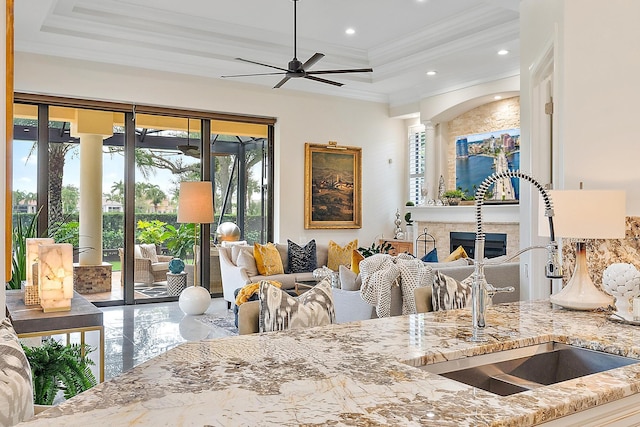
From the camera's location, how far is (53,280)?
8.46ft

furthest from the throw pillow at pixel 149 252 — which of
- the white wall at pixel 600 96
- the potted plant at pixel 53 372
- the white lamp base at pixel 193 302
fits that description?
the white wall at pixel 600 96

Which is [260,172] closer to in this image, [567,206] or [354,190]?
[354,190]

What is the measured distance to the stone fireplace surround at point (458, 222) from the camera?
6.82 metres

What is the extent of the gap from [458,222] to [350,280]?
360 centimetres

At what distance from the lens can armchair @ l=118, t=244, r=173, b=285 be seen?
23.8 ft

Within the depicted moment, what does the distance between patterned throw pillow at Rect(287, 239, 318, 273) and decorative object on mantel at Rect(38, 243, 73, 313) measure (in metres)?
4.39

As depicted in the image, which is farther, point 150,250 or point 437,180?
point 437,180

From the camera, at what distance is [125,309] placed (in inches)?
267

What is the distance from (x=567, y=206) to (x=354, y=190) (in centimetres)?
653

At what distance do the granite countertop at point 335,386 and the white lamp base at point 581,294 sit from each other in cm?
38

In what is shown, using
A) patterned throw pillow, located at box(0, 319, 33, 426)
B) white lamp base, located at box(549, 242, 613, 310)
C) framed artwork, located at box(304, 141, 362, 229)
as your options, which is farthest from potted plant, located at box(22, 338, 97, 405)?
framed artwork, located at box(304, 141, 362, 229)

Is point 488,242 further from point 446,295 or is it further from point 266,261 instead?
point 446,295

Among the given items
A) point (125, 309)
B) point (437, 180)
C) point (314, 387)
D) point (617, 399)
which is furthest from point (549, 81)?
point (125, 309)

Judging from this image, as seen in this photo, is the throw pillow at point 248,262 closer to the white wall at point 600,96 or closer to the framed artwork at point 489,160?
the framed artwork at point 489,160
